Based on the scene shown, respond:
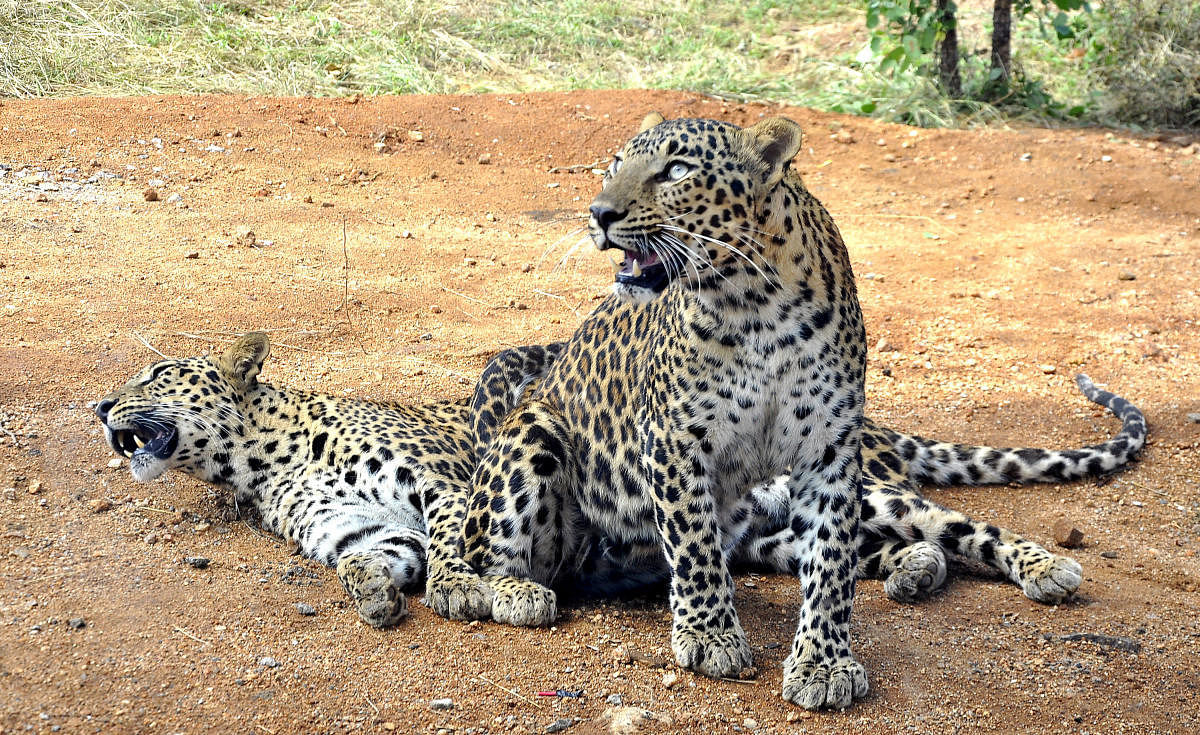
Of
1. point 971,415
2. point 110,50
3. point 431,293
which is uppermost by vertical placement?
point 110,50

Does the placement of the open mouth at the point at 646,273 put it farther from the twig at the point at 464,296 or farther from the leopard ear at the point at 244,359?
the twig at the point at 464,296

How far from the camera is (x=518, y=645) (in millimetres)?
5195

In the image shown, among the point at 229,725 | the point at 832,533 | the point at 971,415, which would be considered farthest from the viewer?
the point at 971,415

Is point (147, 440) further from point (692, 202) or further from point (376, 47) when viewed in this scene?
point (376, 47)

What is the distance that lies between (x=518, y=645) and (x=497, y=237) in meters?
6.40

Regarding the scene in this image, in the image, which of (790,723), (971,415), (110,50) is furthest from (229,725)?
(110,50)

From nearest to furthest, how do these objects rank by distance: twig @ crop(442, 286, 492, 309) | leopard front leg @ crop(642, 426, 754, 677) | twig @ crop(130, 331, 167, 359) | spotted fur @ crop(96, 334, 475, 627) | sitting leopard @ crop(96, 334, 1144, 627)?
1. leopard front leg @ crop(642, 426, 754, 677)
2. sitting leopard @ crop(96, 334, 1144, 627)
3. spotted fur @ crop(96, 334, 475, 627)
4. twig @ crop(130, 331, 167, 359)
5. twig @ crop(442, 286, 492, 309)

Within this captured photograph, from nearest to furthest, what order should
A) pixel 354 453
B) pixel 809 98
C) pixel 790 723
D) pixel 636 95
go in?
pixel 790 723, pixel 354 453, pixel 636 95, pixel 809 98

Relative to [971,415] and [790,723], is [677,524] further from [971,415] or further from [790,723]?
[971,415]

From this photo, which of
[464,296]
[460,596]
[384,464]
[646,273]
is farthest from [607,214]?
[464,296]

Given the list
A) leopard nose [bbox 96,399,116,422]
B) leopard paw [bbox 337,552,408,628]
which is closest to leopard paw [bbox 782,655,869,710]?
leopard paw [bbox 337,552,408,628]

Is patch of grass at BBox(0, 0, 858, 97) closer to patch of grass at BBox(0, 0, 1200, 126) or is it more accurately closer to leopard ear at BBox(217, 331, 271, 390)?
patch of grass at BBox(0, 0, 1200, 126)

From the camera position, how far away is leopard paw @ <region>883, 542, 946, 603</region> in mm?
5789

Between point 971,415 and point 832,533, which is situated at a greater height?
point 832,533
